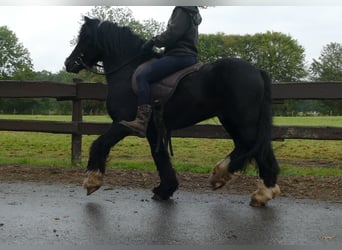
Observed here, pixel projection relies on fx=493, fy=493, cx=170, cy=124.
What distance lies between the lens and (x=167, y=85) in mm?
5926

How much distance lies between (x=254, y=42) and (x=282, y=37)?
935cm

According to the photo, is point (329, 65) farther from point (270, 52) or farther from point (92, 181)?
point (92, 181)

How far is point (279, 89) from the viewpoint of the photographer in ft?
26.1

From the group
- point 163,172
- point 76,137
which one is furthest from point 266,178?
point 76,137

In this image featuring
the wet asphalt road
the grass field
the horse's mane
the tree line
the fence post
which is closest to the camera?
the wet asphalt road

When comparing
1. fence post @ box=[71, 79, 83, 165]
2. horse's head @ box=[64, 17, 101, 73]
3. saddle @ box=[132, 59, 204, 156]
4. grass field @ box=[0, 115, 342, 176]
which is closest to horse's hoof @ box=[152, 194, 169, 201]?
saddle @ box=[132, 59, 204, 156]

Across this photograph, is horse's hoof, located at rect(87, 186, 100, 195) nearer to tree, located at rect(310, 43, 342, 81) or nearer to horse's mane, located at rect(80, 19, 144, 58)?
horse's mane, located at rect(80, 19, 144, 58)

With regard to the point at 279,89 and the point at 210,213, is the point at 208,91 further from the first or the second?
the point at 279,89

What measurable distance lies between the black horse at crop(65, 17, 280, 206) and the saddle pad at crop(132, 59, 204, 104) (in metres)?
0.06

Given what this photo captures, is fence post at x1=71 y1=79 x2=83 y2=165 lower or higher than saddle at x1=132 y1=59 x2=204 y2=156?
lower

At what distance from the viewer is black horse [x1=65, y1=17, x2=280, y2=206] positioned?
18.2 feet

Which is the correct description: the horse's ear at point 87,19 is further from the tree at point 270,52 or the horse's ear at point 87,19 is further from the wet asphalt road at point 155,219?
the tree at point 270,52

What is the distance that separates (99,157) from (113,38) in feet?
5.43

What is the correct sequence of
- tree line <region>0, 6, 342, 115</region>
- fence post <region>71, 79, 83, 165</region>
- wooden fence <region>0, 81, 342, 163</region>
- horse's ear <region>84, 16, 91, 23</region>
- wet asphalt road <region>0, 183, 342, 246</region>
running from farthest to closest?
tree line <region>0, 6, 342, 115</region> < fence post <region>71, 79, 83, 165</region> < wooden fence <region>0, 81, 342, 163</region> < horse's ear <region>84, 16, 91, 23</region> < wet asphalt road <region>0, 183, 342, 246</region>
